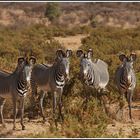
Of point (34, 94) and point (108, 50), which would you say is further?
point (108, 50)

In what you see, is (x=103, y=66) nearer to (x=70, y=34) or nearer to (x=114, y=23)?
(x=70, y=34)

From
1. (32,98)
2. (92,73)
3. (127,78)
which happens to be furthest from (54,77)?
(127,78)

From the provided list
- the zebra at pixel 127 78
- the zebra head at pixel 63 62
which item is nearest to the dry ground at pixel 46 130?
the zebra at pixel 127 78

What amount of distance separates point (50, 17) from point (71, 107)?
2031 inches

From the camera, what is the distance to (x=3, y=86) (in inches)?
414

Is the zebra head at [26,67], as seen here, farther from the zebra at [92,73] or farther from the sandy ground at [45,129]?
the zebra at [92,73]

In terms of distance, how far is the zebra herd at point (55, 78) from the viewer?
1012cm

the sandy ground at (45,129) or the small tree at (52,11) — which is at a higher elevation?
the small tree at (52,11)

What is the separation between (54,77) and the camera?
11109mm

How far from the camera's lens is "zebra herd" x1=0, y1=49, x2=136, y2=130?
33.2ft

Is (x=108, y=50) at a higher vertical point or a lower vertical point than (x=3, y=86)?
higher

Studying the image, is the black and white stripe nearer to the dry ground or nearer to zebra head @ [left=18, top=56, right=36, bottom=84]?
zebra head @ [left=18, top=56, right=36, bottom=84]

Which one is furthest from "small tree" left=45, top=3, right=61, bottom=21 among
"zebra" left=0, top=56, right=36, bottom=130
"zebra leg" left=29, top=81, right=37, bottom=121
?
"zebra" left=0, top=56, right=36, bottom=130

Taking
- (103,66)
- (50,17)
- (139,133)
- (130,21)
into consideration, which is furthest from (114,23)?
(139,133)
